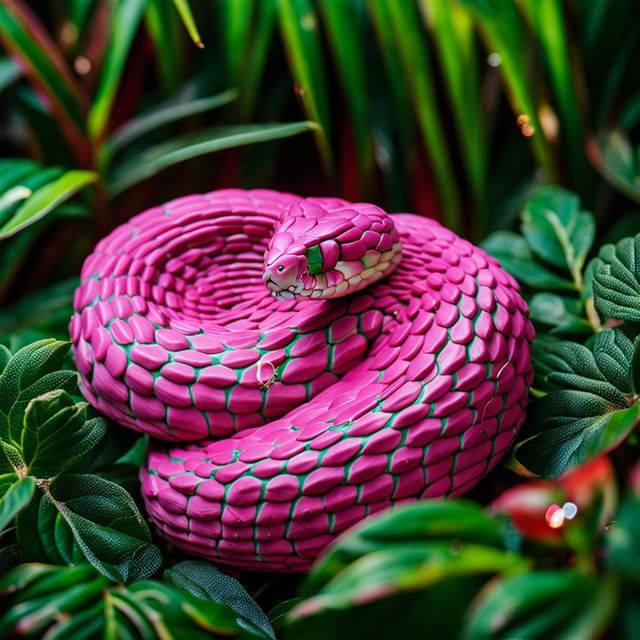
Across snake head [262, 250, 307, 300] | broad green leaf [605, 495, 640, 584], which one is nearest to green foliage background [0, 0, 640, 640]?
broad green leaf [605, 495, 640, 584]

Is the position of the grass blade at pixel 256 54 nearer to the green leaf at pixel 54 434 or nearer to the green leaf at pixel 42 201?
the green leaf at pixel 42 201

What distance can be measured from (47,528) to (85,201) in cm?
47

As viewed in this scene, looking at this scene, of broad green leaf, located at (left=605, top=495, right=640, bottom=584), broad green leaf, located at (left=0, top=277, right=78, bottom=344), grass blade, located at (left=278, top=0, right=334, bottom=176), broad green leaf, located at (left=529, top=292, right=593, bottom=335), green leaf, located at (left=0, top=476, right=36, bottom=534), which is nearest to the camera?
broad green leaf, located at (left=605, top=495, right=640, bottom=584)

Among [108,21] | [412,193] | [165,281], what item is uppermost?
[108,21]

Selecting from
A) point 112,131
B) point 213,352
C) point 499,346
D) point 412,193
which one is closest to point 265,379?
point 213,352

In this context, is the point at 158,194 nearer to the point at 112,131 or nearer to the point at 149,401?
the point at 112,131

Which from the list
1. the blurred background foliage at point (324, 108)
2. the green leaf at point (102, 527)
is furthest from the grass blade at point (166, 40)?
the green leaf at point (102, 527)

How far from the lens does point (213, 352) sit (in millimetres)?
465

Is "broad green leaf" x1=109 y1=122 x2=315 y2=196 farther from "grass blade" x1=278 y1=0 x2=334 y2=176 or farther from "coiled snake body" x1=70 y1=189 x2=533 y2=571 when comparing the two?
"coiled snake body" x1=70 y1=189 x2=533 y2=571

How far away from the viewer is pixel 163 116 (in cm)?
81

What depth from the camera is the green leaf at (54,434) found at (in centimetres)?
43

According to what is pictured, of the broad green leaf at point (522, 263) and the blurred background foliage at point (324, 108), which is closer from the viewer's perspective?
the broad green leaf at point (522, 263)

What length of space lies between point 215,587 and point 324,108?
1.69ft

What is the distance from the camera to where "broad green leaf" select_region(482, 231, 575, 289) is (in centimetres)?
59
